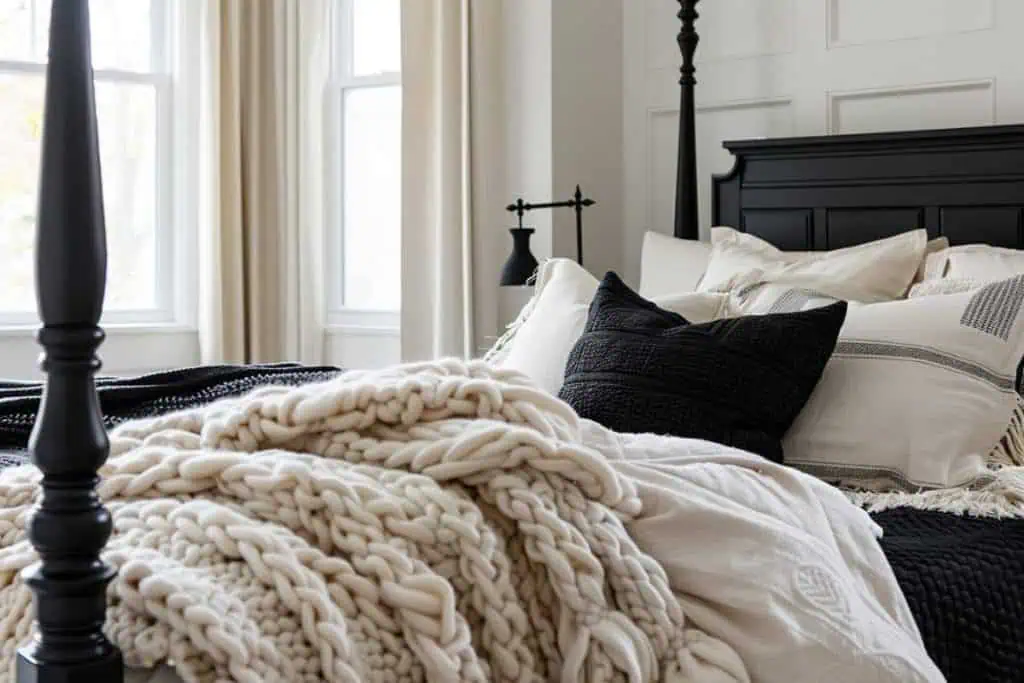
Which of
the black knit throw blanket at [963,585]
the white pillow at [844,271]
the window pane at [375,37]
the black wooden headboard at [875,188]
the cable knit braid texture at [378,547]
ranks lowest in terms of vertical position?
the black knit throw blanket at [963,585]

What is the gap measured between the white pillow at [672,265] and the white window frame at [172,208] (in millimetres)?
2103

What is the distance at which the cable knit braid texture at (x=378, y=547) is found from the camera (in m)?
1.20

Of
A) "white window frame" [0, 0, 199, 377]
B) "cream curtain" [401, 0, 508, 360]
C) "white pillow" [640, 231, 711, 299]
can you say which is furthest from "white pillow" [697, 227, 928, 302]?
"white window frame" [0, 0, 199, 377]

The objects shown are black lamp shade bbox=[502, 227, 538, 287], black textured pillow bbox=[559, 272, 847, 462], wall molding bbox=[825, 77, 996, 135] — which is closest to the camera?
black textured pillow bbox=[559, 272, 847, 462]

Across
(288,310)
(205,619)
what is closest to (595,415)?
(205,619)

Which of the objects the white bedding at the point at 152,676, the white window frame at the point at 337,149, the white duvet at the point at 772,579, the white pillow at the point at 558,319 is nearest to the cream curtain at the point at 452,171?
the white window frame at the point at 337,149

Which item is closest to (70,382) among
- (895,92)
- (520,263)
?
(520,263)

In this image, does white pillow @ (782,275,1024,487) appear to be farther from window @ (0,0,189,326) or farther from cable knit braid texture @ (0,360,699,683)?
window @ (0,0,189,326)

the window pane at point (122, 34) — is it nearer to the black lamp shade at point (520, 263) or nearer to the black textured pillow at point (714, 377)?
the black lamp shade at point (520, 263)

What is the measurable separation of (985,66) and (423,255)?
1.80 meters

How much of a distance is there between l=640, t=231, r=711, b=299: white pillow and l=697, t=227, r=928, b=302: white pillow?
168 mm

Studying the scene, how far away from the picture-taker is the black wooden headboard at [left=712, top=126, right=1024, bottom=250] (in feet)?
11.2

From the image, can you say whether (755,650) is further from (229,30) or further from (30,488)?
(229,30)

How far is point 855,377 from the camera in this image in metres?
2.38
